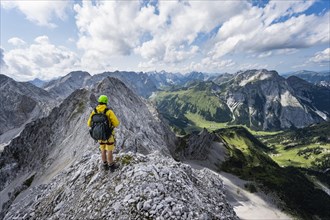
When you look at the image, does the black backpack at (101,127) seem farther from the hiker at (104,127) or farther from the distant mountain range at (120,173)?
the distant mountain range at (120,173)

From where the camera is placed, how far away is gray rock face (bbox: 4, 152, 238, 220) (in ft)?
51.4

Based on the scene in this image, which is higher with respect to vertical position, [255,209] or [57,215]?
[57,215]

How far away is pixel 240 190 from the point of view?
10619 cm

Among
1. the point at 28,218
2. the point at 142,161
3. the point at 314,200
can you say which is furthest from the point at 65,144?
the point at 314,200

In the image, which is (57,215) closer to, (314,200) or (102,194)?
(102,194)

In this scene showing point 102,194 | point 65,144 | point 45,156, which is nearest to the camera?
point 102,194

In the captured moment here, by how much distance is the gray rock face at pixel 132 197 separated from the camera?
51.4 ft

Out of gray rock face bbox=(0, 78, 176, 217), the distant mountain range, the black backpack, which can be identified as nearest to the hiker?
the black backpack

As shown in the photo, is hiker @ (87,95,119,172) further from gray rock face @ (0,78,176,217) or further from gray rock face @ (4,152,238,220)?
gray rock face @ (0,78,176,217)

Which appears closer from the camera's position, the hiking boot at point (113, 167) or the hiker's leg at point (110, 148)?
the hiker's leg at point (110, 148)

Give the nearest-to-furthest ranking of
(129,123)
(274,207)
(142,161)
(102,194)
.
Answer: (102,194) < (142,161) < (129,123) < (274,207)

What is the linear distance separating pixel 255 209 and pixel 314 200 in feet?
258

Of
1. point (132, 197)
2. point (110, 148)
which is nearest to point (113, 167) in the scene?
point (110, 148)

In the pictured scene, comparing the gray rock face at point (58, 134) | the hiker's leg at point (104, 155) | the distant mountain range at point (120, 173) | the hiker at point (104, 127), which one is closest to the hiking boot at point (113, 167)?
the hiker at point (104, 127)
